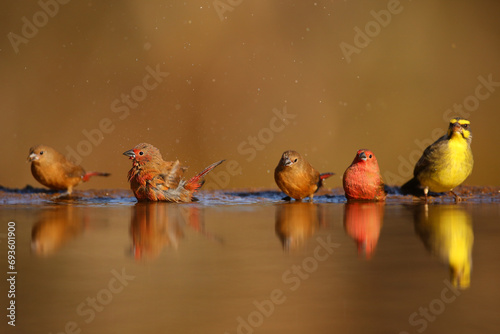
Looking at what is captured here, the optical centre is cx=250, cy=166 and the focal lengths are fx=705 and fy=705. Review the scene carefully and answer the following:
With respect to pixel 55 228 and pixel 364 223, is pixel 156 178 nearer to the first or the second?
pixel 55 228

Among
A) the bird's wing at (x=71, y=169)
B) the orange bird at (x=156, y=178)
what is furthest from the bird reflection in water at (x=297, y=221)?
the bird's wing at (x=71, y=169)

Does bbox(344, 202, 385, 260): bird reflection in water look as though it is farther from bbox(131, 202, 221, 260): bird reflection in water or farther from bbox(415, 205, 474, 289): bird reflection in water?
bbox(131, 202, 221, 260): bird reflection in water

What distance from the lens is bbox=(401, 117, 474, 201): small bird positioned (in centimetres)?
597

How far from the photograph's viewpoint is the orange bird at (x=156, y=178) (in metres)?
5.88

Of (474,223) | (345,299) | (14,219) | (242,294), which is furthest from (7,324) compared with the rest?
(474,223)

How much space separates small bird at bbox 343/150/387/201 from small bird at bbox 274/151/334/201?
302 mm

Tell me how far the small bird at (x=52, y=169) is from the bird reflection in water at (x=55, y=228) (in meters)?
1.21

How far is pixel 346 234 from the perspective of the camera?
408 centimetres

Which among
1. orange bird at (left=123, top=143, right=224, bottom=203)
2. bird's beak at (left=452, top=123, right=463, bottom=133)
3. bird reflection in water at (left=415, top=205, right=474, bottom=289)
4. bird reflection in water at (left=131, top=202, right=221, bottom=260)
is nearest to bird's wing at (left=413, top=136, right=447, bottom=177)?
bird's beak at (left=452, top=123, right=463, bottom=133)

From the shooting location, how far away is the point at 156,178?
587cm

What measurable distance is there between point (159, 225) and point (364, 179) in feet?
7.25

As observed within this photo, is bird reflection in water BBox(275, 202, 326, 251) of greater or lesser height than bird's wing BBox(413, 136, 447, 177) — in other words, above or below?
below

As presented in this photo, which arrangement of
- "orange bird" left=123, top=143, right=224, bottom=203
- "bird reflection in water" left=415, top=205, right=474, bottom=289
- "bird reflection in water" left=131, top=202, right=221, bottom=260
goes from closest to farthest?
"bird reflection in water" left=415, top=205, right=474, bottom=289
"bird reflection in water" left=131, top=202, right=221, bottom=260
"orange bird" left=123, top=143, right=224, bottom=203

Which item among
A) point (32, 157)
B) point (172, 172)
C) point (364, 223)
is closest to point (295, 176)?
point (172, 172)
